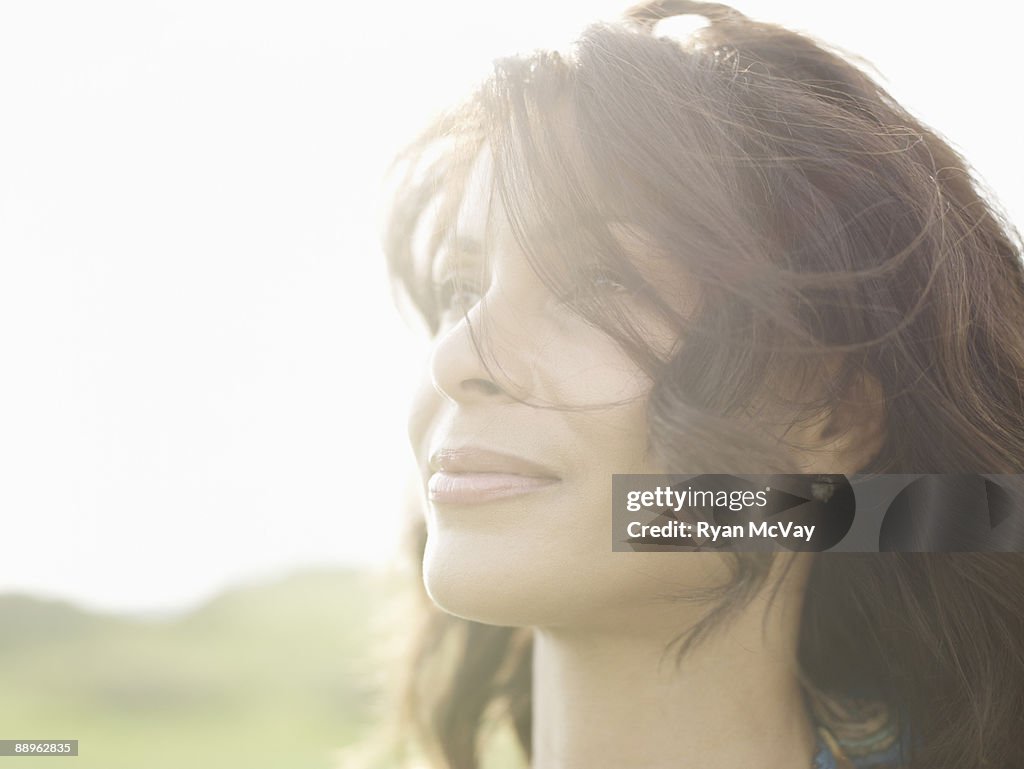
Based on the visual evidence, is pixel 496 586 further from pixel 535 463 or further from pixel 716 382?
pixel 716 382

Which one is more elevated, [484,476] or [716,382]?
[716,382]

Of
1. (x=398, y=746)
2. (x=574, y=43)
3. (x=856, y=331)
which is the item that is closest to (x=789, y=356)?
(x=856, y=331)

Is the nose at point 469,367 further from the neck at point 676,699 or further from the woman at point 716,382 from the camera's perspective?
the neck at point 676,699

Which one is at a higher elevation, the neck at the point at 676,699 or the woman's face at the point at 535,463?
the woman's face at the point at 535,463

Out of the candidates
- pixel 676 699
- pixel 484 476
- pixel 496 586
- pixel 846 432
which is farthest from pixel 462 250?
pixel 676 699

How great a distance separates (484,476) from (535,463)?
3.0 inches

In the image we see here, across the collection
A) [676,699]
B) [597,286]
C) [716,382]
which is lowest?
[676,699]

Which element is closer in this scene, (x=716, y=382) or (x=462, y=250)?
(x=716, y=382)

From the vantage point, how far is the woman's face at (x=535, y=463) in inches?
45.8

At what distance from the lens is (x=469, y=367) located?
1.21m

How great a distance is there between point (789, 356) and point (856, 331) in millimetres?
108

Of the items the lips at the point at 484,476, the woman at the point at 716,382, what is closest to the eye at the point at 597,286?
the woman at the point at 716,382

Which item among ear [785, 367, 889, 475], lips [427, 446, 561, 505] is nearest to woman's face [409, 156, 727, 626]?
lips [427, 446, 561, 505]

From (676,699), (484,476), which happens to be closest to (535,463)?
(484,476)
